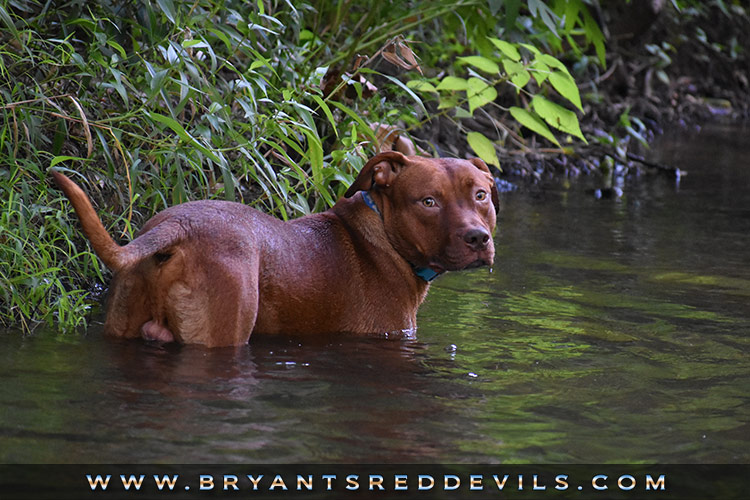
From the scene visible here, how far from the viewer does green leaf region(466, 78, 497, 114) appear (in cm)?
639

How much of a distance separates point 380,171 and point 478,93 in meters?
1.63

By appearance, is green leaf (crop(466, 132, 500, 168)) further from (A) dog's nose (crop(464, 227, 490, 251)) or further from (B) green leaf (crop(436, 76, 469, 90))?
(A) dog's nose (crop(464, 227, 490, 251))

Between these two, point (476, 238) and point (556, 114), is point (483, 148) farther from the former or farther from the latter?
point (476, 238)

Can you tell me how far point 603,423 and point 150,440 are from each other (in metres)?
1.54

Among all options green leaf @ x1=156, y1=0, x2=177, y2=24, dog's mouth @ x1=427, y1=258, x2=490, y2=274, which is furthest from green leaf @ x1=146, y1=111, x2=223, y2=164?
dog's mouth @ x1=427, y1=258, x2=490, y2=274

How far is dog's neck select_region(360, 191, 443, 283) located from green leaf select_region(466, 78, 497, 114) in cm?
145

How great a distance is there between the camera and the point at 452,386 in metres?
4.15

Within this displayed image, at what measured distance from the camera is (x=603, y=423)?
12.3 ft

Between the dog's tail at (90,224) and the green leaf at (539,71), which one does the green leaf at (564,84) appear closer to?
the green leaf at (539,71)

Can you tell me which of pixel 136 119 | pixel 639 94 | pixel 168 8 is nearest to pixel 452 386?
pixel 168 8

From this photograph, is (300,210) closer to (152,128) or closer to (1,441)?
(152,128)

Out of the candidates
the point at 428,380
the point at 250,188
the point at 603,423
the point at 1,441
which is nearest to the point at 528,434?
the point at 603,423
